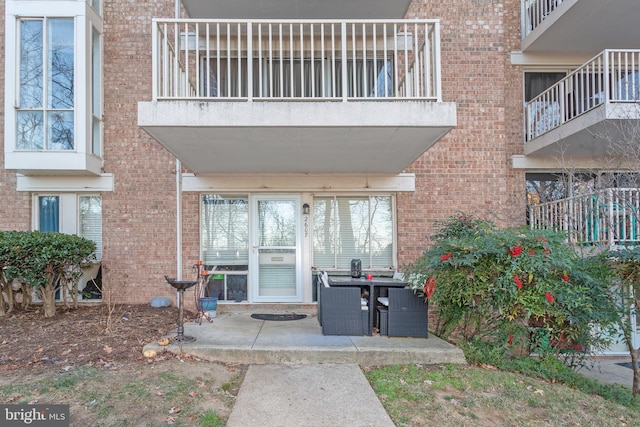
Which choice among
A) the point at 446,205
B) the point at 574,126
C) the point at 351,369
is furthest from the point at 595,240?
the point at 351,369

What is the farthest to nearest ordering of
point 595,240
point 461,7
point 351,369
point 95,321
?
point 461,7 → point 595,240 → point 95,321 → point 351,369

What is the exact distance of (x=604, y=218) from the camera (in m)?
6.27

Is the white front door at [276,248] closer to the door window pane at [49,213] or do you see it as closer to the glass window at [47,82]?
the glass window at [47,82]

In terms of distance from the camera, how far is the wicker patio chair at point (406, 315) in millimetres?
5527

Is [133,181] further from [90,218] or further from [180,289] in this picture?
[180,289]

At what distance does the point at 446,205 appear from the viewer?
7.62 metres

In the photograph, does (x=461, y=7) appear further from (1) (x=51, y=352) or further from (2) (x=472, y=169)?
(1) (x=51, y=352)

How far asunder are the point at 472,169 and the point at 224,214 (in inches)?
192

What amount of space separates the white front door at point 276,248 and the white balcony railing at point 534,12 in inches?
229

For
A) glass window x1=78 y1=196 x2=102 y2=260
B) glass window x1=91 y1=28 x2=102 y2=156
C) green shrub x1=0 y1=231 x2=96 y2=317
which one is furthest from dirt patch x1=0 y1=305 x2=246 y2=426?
glass window x1=91 y1=28 x2=102 y2=156

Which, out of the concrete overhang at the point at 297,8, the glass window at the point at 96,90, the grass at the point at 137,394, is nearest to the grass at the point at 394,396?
the grass at the point at 137,394

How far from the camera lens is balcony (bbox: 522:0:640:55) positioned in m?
6.84

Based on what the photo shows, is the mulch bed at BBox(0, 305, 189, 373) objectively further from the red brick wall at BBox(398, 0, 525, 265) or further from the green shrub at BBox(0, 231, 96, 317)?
the red brick wall at BBox(398, 0, 525, 265)

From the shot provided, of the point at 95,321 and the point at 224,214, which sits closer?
the point at 95,321
